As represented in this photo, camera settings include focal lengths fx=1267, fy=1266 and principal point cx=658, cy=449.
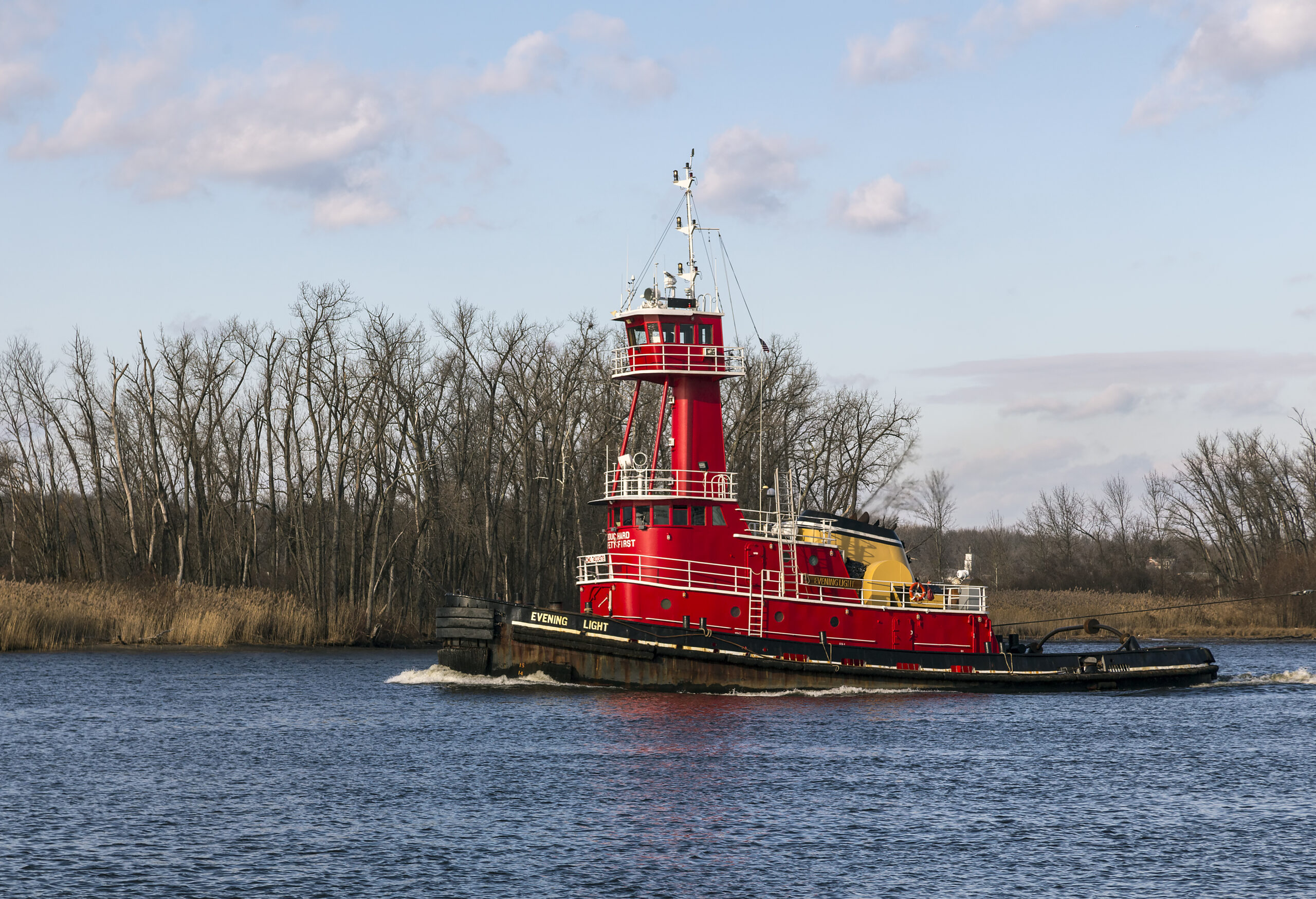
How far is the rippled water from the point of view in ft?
50.4

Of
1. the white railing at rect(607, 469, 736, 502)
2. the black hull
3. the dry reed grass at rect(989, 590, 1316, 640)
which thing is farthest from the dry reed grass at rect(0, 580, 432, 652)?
the dry reed grass at rect(989, 590, 1316, 640)

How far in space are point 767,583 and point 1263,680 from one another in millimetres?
Answer: 16053

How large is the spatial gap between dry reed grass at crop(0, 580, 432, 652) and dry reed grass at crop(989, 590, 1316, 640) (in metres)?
29.8

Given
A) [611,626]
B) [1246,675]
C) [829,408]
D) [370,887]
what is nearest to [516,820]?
[370,887]

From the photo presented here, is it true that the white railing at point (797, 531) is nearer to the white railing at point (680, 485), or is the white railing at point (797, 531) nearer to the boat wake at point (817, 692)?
the white railing at point (680, 485)

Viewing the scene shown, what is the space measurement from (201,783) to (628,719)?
9.04 meters

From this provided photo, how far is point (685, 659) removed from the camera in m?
29.8

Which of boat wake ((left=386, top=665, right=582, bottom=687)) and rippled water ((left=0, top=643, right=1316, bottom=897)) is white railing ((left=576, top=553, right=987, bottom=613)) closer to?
rippled water ((left=0, top=643, right=1316, bottom=897))

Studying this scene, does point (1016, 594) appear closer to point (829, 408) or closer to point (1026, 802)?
point (829, 408)

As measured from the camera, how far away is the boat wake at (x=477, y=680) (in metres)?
30.8

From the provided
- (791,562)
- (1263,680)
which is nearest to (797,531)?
(791,562)

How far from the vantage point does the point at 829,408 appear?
62.3m

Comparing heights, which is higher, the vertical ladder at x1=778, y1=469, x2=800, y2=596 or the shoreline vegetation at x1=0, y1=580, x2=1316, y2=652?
the vertical ladder at x1=778, y1=469, x2=800, y2=596

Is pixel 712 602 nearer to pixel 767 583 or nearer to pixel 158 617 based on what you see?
pixel 767 583
